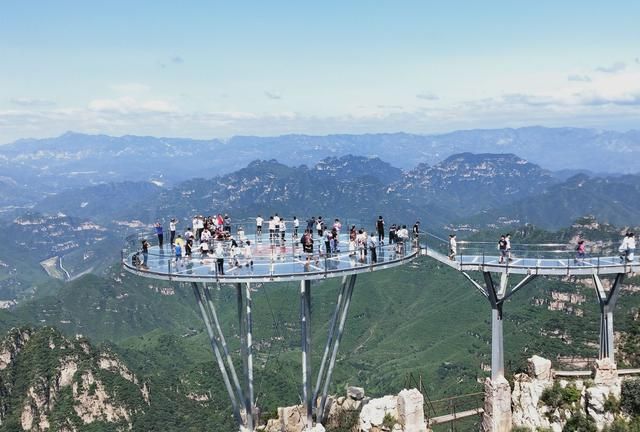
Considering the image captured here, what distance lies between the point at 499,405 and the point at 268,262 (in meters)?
19.1

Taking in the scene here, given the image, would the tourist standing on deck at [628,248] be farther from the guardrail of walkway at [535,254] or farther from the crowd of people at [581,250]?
the guardrail of walkway at [535,254]

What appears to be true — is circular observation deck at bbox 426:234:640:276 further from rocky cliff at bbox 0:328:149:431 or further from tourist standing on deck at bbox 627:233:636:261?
rocky cliff at bbox 0:328:149:431

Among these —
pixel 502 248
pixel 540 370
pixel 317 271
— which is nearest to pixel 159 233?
pixel 317 271

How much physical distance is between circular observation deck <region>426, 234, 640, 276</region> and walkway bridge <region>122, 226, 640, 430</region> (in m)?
0.07

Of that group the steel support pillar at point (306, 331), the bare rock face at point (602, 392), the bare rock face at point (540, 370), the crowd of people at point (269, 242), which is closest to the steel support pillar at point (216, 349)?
the crowd of people at point (269, 242)

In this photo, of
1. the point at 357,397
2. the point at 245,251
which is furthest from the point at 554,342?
the point at 245,251

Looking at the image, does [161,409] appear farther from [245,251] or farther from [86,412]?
[245,251]

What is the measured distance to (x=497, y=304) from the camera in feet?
148

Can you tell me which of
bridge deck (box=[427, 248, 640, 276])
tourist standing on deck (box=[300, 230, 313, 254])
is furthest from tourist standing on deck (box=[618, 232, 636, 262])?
tourist standing on deck (box=[300, 230, 313, 254])

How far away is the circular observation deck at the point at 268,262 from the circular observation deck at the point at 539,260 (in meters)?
4.40

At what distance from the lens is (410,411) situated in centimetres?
4212

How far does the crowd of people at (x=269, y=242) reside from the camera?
40.6 meters

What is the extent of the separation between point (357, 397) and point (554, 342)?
132 m

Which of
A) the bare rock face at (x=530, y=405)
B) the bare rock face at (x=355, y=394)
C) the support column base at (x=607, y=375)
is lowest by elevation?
the bare rock face at (x=355, y=394)
